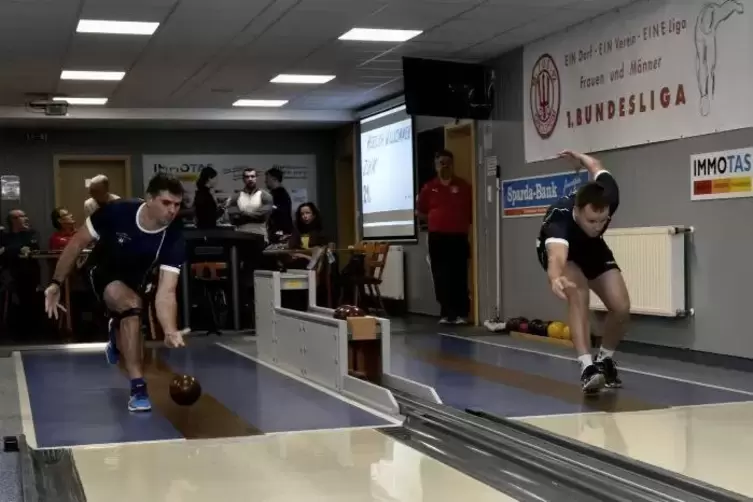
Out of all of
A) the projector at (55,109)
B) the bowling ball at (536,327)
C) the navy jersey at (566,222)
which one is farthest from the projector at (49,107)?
the navy jersey at (566,222)

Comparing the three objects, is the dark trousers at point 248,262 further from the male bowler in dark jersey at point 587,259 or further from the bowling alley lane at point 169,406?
the male bowler in dark jersey at point 587,259

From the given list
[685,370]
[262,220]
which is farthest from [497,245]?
[685,370]

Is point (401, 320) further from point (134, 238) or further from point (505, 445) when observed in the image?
point (505, 445)

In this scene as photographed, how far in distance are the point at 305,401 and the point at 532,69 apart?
4655 mm

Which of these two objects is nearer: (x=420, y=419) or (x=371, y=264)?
(x=420, y=419)

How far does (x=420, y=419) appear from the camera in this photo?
4.45m

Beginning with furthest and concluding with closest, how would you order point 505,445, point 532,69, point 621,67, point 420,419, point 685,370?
point 532,69
point 621,67
point 685,370
point 420,419
point 505,445

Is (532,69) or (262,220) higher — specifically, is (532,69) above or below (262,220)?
above

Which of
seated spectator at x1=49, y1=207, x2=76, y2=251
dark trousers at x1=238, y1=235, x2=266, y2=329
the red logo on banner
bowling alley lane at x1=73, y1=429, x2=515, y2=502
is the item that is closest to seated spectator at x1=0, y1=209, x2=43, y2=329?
seated spectator at x1=49, y1=207, x2=76, y2=251

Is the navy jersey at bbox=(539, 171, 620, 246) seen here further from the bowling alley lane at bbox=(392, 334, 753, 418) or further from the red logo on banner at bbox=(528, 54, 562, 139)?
the red logo on banner at bbox=(528, 54, 562, 139)

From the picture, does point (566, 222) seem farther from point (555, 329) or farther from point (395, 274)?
point (395, 274)

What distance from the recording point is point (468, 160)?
402 inches

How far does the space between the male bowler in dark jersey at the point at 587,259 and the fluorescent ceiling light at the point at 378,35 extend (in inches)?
130

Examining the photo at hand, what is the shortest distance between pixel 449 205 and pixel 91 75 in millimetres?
3914
